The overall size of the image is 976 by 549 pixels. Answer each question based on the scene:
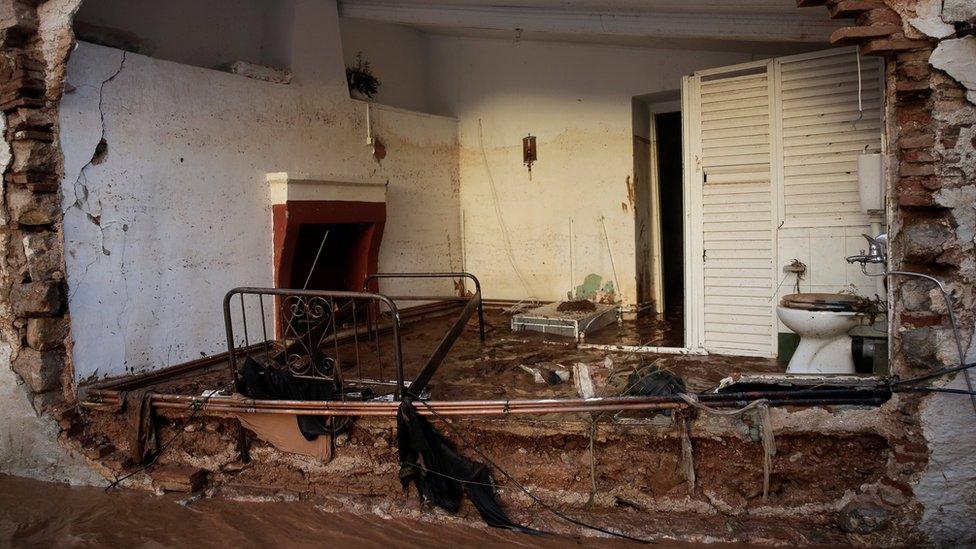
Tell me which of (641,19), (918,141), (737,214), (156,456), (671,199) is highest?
(641,19)

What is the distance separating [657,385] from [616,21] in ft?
10.2

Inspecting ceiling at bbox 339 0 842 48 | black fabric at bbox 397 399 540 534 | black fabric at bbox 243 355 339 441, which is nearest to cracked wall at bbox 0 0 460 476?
ceiling at bbox 339 0 842 48

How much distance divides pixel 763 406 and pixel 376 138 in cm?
488

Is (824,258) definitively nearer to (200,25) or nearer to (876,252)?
(876,252)

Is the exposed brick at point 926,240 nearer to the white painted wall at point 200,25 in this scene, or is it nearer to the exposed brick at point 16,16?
the white painted wall at point 200,25

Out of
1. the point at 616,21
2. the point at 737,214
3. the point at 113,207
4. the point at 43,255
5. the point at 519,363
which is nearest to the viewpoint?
the point at 43,255

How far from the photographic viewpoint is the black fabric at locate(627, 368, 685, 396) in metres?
3.95

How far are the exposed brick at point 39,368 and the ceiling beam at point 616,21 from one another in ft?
13.9

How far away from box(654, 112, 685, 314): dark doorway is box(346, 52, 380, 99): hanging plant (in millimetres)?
3611

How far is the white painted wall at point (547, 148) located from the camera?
7168 millimetres

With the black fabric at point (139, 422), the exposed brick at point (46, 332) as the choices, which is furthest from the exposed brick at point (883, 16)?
the exposed brick at point (46, 332)

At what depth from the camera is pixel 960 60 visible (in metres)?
3.28

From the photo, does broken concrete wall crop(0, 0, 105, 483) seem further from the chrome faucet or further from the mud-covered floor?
the chrome faucet

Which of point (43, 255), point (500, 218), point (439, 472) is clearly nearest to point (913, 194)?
point (439, 472)
